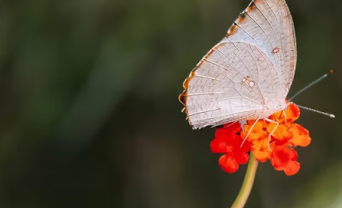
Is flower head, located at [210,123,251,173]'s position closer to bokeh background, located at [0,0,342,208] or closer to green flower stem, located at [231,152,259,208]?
green flower stem, located at [231,152,259,208]

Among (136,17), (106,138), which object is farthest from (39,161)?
(136,17)

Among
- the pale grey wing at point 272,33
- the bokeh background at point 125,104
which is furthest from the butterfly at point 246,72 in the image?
the bokeh background at point 125,104

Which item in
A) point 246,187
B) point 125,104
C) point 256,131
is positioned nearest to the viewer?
point 246,187

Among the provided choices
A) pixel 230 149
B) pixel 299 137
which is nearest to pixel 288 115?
pixel 299 137

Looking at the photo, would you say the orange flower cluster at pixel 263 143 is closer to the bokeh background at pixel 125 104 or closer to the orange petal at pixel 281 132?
the orange petal at pixel 281 132

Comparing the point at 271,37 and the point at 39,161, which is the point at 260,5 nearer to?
the point at 271,37

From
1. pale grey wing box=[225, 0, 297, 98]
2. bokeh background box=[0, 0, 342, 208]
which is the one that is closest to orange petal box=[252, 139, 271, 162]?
pale grey wing box=[225, 0, 297, 98]

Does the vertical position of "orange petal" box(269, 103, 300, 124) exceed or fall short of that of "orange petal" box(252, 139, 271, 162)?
it exceeds it

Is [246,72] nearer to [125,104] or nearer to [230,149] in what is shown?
[230,149]
